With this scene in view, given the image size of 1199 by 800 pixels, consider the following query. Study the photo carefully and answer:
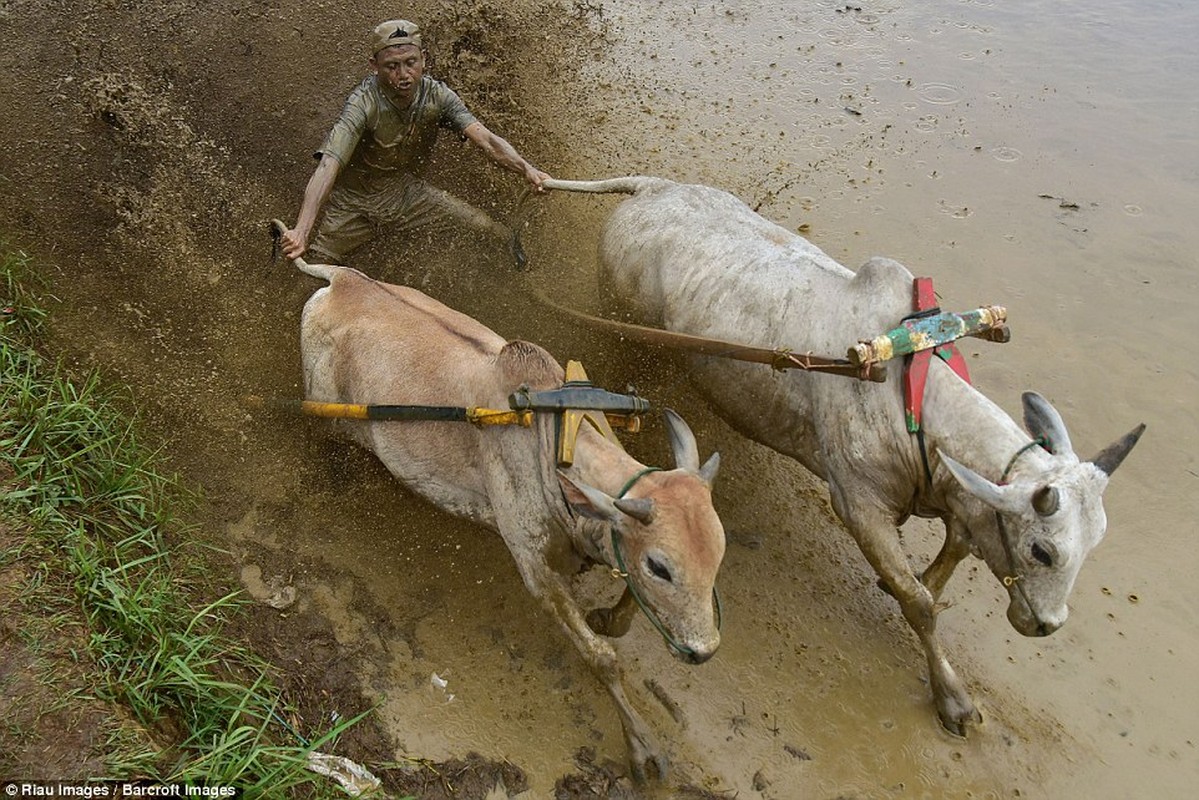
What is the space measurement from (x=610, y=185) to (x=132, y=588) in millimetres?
3656

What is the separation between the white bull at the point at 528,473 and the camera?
3.25m

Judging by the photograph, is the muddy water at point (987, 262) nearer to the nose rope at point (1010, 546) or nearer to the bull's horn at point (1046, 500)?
the nose rope at point (1010, 546)

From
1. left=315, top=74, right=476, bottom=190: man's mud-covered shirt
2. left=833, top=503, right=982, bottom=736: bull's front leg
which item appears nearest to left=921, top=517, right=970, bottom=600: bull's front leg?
left=833, top=503, right=982, bottom=736: bull's front leg

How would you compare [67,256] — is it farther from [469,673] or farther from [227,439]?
[469,673]

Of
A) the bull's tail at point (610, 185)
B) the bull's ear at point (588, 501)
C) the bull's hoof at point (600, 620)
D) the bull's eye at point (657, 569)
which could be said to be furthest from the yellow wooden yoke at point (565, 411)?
the bull's tail at point (610, 185)

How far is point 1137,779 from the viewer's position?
4.21 meters

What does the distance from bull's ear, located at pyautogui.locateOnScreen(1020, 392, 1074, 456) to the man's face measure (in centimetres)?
408

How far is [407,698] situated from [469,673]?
32 cm

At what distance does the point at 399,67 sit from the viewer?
17.6 feet

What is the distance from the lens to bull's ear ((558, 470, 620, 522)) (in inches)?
129

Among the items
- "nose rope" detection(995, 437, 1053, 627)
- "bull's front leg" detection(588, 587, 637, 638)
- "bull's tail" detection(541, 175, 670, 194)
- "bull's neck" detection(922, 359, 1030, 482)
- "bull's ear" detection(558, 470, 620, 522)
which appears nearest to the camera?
"bull's ear" detection(558, 470, 620, 522)

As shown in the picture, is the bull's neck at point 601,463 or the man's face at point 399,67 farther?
the man's face at point 399,67

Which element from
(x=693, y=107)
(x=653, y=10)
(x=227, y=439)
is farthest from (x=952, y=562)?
(x=653, y=10)

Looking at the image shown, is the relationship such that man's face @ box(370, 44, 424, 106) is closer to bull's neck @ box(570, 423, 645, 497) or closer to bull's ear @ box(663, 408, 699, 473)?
bull's neck @ box(570, 423, 645, 497)
